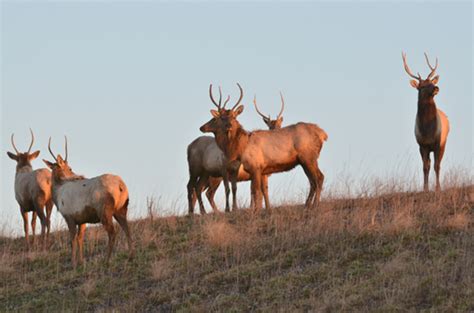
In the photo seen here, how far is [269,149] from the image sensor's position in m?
18.8

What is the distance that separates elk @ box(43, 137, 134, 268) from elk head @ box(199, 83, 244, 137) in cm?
325

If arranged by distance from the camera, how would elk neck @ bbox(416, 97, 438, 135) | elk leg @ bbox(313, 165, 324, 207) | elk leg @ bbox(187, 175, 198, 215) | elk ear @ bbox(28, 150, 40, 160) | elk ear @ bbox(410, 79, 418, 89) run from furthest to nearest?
elk ear @ bbox(28, 150, 40, 160) → elk leg @ bbox(187, 175, 198, 215) → elk ear @ bbox(410, 79, 418, 89) → elk neck @ bbox(416, 97, 438, 135) → elk leg @ bbox(313, 165, 324, 207)

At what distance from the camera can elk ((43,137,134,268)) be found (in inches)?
618

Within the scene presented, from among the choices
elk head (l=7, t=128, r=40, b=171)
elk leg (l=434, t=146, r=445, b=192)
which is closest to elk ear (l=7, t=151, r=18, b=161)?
elk head (l=7, t=128, r=40, b=171)

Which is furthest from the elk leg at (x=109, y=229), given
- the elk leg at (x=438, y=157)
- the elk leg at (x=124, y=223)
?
the elk leg at (x=438, y=157)

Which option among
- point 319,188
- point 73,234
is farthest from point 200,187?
point 73,234

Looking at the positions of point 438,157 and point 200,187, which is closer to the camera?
point 438,157

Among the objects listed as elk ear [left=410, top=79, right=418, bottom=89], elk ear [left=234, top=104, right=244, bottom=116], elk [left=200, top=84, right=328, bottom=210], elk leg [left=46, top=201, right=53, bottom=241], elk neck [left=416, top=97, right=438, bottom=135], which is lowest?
elk leg [left=46, top=201, right=53, bottom=241]

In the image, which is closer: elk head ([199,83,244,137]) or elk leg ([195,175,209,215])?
elk head ([199,83,244,137])

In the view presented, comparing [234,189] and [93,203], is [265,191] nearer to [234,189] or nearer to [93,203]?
[234,189]

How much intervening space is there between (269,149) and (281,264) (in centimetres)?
470

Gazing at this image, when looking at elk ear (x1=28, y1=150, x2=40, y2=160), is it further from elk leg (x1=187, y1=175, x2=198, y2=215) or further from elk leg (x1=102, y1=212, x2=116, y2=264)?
elk leg (x1=102, y1=212, x2=116, y2=264)

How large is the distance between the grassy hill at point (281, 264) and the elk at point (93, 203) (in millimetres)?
528

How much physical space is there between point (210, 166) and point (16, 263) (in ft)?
16.6
